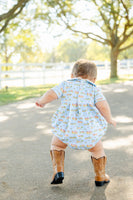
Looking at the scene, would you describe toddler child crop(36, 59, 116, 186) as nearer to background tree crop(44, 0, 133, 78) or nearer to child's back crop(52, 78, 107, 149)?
child's back crop(52, 78, 107, 149)

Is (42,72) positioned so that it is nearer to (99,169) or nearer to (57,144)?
(57,144)

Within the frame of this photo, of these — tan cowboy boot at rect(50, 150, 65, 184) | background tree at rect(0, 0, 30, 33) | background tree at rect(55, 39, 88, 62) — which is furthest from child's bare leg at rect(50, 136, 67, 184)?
background tree at rect(0, 0, 30, 33)

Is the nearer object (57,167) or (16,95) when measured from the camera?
(57,167)

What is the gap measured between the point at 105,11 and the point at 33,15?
4.64m

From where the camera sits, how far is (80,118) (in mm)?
3031

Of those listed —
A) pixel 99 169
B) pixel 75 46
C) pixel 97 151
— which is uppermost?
pixel 75 46

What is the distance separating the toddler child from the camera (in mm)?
3023

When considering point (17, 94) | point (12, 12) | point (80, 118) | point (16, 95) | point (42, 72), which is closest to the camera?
point (80, 118)

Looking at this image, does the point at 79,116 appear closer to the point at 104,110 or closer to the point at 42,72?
the point at 104,110

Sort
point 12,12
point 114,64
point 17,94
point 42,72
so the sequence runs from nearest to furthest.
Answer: point 17,94 < point 12,12 < point 114,64 < point 42,72

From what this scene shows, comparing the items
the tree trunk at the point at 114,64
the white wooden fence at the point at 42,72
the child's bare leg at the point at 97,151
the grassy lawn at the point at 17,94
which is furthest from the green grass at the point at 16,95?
the tree trunk at the point at 114,64

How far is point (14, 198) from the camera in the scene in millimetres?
2967

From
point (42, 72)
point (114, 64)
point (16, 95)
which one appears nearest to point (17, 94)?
point (16, 95)

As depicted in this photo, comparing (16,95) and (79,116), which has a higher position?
(79,116)
